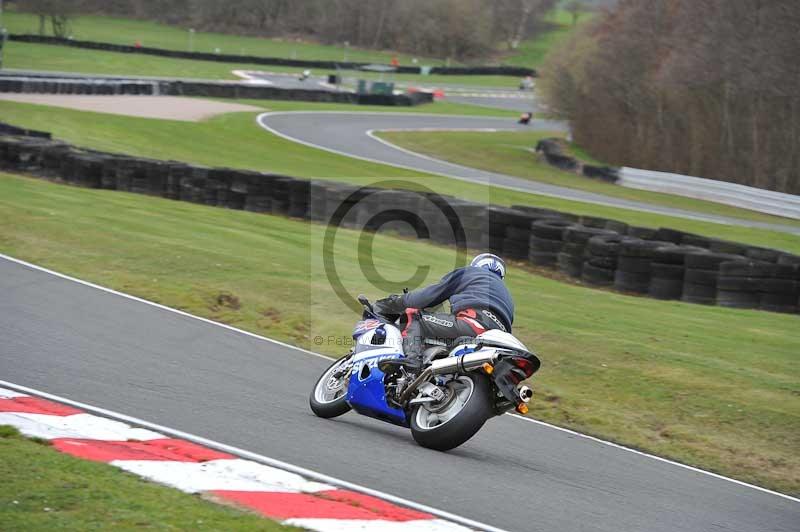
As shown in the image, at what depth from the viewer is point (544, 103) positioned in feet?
161

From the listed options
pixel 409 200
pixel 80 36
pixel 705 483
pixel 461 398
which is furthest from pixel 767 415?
pixel 80 36

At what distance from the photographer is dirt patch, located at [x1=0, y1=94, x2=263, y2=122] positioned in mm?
36969

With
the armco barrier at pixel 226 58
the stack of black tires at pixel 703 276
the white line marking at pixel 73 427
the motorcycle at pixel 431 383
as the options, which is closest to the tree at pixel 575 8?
the armco barrier at pixel 226 58

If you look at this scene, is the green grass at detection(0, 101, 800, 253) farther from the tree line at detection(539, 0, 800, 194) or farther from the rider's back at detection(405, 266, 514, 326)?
the rider's back at detection(405, 266, 514, 326)

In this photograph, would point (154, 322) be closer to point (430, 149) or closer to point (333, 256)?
point (333, 256)

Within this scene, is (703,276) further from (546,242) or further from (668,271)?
(546,242)

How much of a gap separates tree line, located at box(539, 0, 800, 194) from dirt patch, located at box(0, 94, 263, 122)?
14.8 metres

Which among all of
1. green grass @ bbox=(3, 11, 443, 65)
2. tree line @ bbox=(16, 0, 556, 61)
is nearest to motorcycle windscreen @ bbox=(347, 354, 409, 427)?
green grass @ bbox=(3, 11, 443, 65)

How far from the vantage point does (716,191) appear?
3353 centimetres

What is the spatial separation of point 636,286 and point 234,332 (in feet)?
22.6

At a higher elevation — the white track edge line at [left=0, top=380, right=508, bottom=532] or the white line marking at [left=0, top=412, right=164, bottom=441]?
the white line marking at [left=0, top=412, right=164, bottom=441]

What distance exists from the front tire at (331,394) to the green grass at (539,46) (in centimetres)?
9009

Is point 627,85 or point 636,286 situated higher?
point 627,85

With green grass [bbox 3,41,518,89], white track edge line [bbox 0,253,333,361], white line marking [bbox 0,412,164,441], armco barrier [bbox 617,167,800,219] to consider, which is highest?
green grass [bbox 3,41,518,89]
